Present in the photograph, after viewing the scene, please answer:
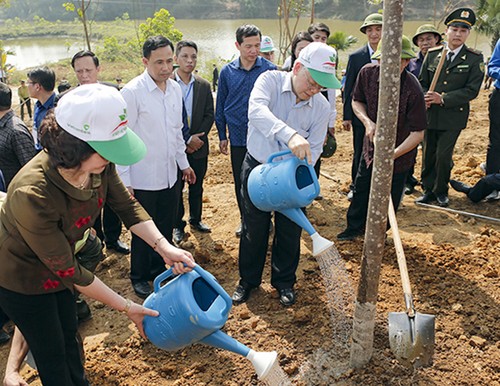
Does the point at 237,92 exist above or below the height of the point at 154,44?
below

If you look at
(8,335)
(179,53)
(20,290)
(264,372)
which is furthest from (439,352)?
(179,53)

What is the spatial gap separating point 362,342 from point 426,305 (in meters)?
0.82

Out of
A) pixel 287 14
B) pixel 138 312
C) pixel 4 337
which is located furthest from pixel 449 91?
pixel 287 14

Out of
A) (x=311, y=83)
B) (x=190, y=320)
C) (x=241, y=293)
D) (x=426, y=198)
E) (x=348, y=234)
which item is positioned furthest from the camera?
(x=426, y=198)

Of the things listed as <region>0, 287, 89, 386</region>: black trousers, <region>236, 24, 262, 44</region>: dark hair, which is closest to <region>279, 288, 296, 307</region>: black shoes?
<region>0, 287, 89, 386</region>: black trousers

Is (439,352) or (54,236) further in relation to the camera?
(439,352)

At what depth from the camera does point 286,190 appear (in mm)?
2426

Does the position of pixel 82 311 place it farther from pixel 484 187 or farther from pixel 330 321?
pixel 484 187

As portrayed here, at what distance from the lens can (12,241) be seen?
1780 mm

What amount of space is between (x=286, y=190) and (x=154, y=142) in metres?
1.11

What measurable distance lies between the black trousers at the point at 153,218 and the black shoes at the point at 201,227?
841 mm

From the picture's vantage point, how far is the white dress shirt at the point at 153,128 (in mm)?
2975

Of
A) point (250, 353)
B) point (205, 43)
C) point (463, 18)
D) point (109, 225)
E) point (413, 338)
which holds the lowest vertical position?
point (205, 43)

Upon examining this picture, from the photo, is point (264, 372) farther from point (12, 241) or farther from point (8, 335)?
point (8, 335)
